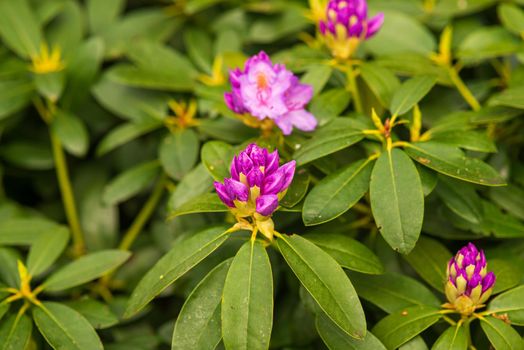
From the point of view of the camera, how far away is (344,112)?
155 cm

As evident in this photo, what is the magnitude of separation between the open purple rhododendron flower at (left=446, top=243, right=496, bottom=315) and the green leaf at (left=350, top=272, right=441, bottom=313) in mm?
91

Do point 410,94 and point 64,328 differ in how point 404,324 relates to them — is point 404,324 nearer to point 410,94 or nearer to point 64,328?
point 410,94

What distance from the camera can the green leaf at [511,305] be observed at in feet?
3.91

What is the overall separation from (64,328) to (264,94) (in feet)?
1.95

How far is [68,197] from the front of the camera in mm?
1784

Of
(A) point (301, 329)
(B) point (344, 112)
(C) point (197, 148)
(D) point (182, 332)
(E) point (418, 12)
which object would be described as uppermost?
(E) point (418, 12)

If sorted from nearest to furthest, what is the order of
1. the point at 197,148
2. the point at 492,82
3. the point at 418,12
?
the point at 197,148, the point at 492,82, the point at 418,12

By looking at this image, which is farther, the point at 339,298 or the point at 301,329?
the point at 301,329

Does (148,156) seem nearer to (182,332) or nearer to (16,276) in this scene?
(16,276)

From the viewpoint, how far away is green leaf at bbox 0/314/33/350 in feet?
4.11

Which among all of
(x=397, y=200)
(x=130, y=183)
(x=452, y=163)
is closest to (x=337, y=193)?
(x=397, y=200)

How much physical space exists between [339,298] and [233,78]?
49 centimetres

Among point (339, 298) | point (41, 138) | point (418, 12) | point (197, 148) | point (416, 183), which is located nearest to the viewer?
point (339, 298)

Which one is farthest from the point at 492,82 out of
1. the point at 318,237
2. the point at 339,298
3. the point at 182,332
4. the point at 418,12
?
the point at 182,332
